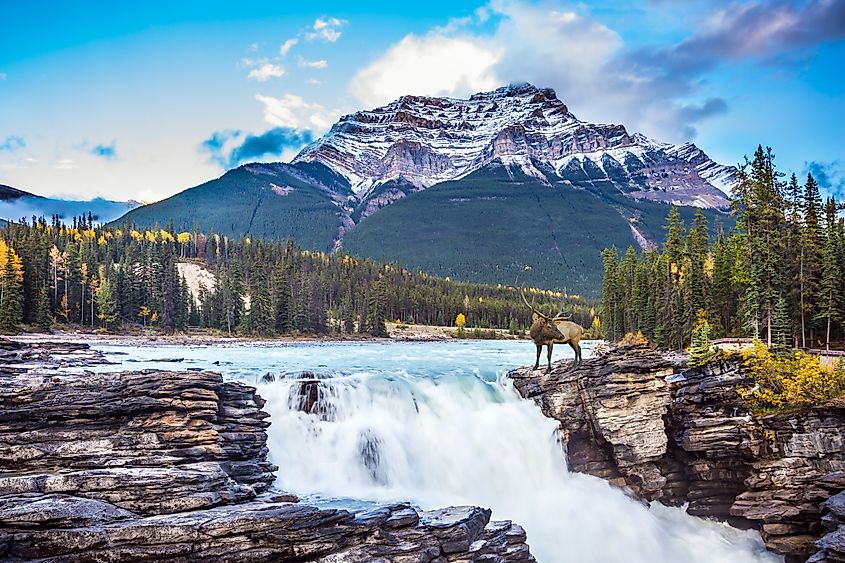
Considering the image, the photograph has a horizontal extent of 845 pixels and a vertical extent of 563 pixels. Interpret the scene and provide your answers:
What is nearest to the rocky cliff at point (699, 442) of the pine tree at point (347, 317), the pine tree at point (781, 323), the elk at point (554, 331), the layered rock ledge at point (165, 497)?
the elk at point (554, 331)

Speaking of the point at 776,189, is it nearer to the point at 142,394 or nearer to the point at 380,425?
the point at 380,425

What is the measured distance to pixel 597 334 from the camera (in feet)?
516

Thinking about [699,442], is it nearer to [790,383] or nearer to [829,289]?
[790,383]

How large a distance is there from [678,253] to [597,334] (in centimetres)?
9557

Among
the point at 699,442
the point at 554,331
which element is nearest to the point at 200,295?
Result: the point at 554,331

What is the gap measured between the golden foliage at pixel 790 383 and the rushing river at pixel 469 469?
18.4 ft

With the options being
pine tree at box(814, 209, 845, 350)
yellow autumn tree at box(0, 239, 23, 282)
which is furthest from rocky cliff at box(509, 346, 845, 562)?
yellow autumn tree at box(0, 239, 23, 282)

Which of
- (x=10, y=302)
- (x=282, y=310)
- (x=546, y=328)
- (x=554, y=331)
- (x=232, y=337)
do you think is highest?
(x=10, y=302)

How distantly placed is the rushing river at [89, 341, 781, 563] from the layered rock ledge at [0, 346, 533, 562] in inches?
136

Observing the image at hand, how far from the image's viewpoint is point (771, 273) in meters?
42.2

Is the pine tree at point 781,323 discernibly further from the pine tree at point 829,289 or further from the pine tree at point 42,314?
the pine tree at point 42,314

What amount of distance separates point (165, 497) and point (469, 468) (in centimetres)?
1434

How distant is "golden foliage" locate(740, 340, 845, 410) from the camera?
2473 cm

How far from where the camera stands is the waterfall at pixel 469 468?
2202 centimetres
